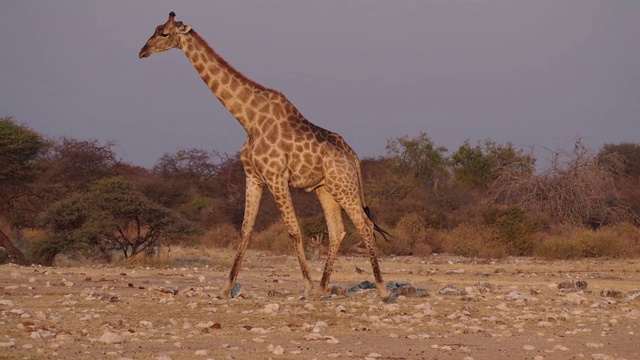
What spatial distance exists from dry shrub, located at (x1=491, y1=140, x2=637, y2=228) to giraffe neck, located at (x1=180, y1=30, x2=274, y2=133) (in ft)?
77.1

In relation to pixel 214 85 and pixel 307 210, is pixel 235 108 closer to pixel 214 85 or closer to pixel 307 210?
pixel 214 85

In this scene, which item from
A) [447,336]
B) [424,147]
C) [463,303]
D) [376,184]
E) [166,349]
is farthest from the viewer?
[424,147]

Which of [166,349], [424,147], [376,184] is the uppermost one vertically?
[424,147]

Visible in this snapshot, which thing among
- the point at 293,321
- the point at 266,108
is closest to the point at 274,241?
the point at 266,108

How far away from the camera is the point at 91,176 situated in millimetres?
36375

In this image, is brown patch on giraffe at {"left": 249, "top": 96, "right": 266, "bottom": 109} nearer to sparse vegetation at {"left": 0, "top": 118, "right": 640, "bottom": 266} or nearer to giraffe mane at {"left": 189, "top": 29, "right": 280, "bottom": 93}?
giraffe mane at {"left": 189, "top": 29, "right": 280, "bottom": 93}

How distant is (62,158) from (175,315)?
29.6m

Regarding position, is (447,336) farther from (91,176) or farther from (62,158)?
(62,158)

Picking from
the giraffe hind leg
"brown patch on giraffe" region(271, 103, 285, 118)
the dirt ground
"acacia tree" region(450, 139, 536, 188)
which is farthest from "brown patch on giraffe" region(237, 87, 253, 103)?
"acacia tree" region(450, 139, 536, 188)

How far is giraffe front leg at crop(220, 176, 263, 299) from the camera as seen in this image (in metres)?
12.6

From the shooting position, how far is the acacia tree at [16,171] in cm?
2395

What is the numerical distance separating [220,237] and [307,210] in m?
7.92

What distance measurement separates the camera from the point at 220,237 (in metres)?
31.0

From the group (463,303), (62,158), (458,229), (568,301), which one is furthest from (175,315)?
(62,158)
